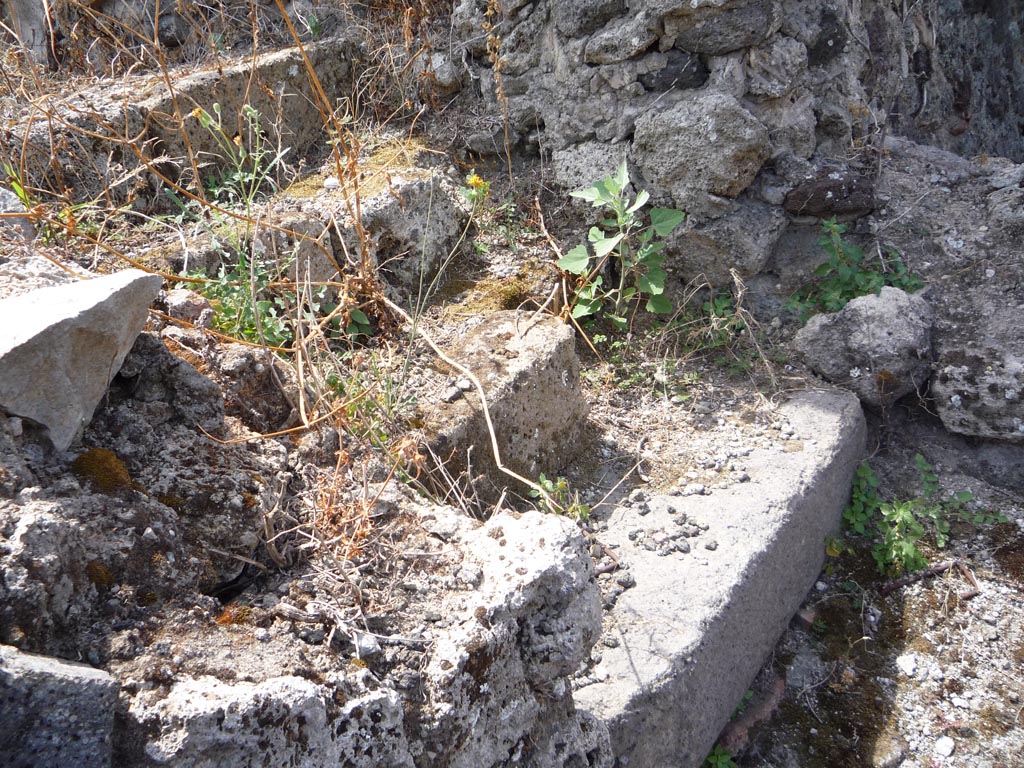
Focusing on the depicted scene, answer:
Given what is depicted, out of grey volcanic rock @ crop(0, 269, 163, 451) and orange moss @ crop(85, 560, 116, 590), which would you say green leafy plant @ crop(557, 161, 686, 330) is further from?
orange moss @ crop(85, 560, 116, 590)

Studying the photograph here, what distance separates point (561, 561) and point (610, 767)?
505 mm

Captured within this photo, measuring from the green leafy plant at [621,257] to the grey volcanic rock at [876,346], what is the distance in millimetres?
597

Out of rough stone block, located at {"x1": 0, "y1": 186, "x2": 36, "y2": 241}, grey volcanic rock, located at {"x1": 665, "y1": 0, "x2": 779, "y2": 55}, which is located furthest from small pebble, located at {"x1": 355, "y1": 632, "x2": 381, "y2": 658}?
grey volcanic rock, located at {"x1": 665, "y1": 0, "x2": 779, "y2": 55}

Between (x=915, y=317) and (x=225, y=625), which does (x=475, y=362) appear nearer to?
(x=225, y=625)

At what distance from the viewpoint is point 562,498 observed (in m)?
2.39

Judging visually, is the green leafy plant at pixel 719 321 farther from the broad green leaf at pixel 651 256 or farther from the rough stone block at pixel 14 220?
the rough stone block at pixel 14 220

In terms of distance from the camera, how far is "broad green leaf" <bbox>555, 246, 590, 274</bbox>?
2898 millimetres

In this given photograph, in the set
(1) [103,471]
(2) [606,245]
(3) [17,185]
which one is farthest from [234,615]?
(2) [606,245]

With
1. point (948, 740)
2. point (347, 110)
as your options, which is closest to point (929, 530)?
point (948, 740)

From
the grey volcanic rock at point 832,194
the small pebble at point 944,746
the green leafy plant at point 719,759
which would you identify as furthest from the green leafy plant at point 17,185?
the small pebble at point 944,746

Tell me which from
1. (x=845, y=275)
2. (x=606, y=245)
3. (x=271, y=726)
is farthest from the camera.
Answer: (x=845, y=275)

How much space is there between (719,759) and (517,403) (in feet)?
3.78

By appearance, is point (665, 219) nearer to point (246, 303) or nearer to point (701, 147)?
point (701, 147)

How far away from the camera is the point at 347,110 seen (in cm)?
350
